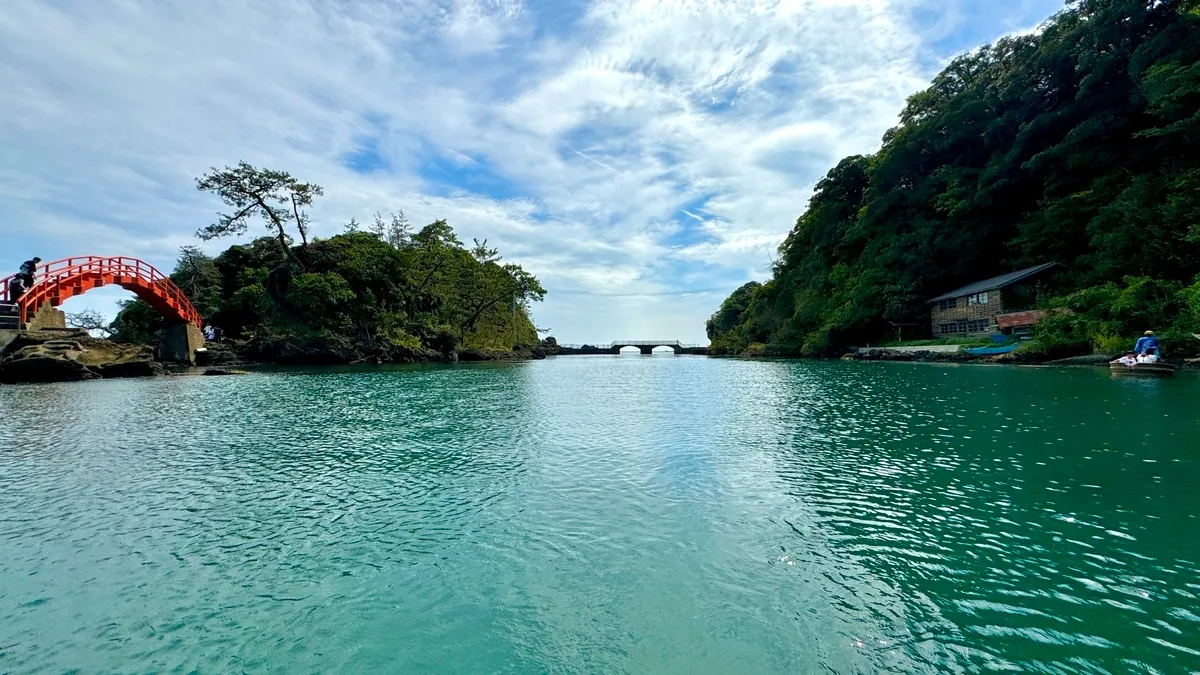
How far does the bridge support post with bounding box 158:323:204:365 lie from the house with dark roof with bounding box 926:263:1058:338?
61.1 meters

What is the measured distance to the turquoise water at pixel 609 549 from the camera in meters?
4.37

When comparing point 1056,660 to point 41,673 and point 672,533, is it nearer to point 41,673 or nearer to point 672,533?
point 672,533

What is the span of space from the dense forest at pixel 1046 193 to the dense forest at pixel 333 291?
126 ft

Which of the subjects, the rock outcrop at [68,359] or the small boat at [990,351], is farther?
the small boat at [990,351]

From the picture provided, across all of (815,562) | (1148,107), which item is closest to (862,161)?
(1148,107)

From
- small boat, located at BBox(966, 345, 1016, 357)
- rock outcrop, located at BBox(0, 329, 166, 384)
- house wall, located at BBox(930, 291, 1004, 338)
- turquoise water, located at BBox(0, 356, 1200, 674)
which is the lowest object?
turquoise water, located at BBox(0, 356, 1200, 674)

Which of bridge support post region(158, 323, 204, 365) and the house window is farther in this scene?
the house window

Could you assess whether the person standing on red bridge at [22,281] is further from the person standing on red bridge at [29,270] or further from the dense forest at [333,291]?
the dense forest at [333,291]

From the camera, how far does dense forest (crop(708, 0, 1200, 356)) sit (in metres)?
29.0

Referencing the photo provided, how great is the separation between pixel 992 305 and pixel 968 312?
254cm

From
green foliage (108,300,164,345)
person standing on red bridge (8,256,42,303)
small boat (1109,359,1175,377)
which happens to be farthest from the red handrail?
small boat (1109,359,1175,377)

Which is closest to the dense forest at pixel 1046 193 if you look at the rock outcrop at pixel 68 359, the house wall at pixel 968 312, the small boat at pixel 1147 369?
the house wall at pixel 968 312

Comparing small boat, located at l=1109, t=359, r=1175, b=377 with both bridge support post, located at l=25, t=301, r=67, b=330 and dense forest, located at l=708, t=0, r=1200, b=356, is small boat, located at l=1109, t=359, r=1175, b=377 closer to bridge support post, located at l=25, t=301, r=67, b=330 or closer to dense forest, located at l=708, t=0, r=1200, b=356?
dense forest, located at l=708, t=0, r=1200, b=356

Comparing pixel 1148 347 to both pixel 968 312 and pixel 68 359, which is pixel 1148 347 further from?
pixel 68 359
